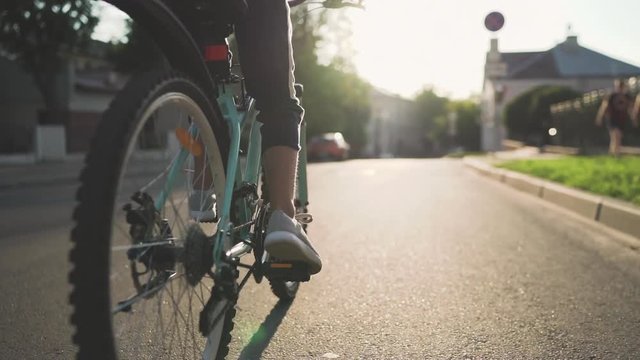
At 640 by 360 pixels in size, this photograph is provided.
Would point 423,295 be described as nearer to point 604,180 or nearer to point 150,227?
point 150,227

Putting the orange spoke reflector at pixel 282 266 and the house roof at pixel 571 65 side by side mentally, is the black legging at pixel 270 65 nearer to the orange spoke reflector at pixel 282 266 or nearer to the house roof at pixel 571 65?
the orange spoke reflector at pixel 282 266

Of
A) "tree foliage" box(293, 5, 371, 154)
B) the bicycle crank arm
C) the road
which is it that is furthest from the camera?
"tree foliage" box(293, 5, 371, 154)

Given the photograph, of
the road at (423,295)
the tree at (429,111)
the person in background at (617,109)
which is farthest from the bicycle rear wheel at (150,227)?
the tree at (429,111)

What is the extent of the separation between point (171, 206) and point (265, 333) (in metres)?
1.17

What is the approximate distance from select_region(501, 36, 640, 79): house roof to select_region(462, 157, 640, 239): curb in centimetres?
5830

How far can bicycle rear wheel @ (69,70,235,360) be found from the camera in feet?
4.90

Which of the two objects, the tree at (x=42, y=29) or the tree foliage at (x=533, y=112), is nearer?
the tree at (x=42, y=29)

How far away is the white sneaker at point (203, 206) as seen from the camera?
7.41 feet

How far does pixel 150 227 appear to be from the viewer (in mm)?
1855

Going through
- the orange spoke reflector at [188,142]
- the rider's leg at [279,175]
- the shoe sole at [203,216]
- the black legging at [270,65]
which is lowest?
the shoe sole at [203,216]

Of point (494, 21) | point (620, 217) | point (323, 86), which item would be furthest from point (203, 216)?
point (323, 86)

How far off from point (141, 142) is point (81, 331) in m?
0.49

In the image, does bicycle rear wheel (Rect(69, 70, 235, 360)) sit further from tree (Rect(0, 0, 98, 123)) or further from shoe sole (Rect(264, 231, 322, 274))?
tree (Rect(0, 0, 98, 123))

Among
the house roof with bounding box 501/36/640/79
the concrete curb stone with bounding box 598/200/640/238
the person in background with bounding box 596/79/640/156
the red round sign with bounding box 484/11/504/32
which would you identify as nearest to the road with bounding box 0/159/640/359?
the concrete curb stone with bounding box 598/200/640/238
